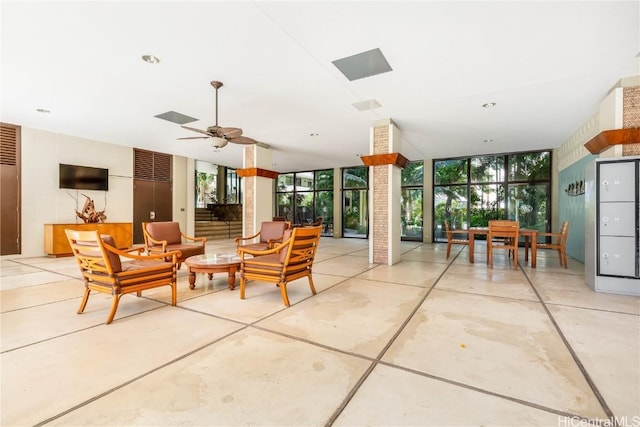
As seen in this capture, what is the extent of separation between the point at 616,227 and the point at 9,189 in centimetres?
1160

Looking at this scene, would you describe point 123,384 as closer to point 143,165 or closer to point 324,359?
point 324,359

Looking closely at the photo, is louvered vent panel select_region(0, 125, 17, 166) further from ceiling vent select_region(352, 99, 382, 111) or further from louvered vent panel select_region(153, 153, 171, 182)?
ceiling vent select_region(352, 99, 382, 111)

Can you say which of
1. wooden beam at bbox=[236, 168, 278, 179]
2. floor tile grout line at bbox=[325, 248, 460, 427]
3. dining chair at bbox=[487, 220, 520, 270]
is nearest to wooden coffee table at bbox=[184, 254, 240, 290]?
floor tile grout line at bbox=[325, 248, 460, 427]

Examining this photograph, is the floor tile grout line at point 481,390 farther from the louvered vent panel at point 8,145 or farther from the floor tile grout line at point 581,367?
the louvered vent panel at point 8,145

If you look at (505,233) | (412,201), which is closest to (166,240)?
(505,233)

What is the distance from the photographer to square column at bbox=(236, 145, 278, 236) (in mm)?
7785

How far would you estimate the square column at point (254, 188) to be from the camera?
7785 mm

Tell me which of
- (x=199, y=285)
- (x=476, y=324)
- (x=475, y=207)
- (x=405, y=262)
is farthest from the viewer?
(x=475, y=207)

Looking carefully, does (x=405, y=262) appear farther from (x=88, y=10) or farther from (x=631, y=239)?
(x=88, y=10)

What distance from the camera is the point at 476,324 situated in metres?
2.70

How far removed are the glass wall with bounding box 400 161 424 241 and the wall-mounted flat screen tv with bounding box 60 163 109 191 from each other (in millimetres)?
9587

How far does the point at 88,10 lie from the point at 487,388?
4694 millimetres

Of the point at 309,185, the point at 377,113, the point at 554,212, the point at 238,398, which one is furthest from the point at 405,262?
the point at 309,185

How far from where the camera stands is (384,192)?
598 cm
